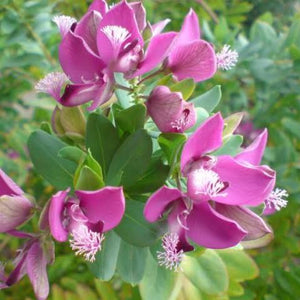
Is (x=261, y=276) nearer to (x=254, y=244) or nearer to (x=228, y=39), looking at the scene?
(x=254, y=244)

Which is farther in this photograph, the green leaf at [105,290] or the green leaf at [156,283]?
the green leaf at [105,290]

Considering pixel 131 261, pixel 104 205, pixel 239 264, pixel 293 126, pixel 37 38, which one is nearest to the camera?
pixel 104 205

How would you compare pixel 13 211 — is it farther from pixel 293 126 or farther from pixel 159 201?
pixel 293 126

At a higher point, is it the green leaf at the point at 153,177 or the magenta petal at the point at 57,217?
the magenta petal at the point at 57,217

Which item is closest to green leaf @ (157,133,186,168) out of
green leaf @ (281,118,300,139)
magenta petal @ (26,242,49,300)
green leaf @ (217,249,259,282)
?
magenta petal @ (26,242,49,300)

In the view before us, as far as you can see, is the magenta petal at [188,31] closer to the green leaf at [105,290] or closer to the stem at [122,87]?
the stem at [122,87]

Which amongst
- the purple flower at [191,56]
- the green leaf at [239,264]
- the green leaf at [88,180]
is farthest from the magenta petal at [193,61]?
the green leaf at [239,264]

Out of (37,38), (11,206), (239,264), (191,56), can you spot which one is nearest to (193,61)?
(191,56)
